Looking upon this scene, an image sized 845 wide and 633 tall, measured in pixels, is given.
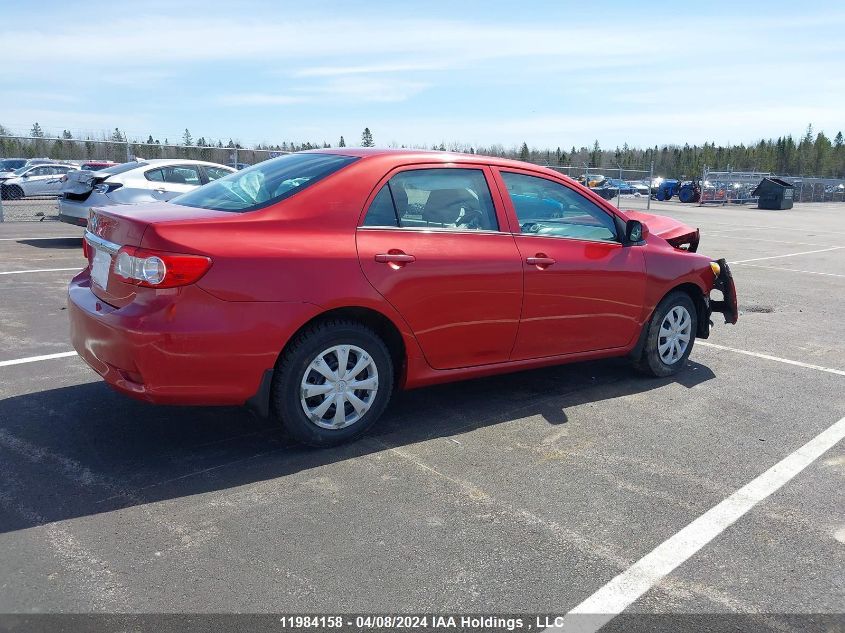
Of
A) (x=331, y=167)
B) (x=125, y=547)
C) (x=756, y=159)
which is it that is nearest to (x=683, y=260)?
(x=331, y=167)

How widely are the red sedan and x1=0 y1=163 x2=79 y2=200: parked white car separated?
2245cm

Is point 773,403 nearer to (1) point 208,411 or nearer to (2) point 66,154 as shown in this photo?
(1) point 208,411

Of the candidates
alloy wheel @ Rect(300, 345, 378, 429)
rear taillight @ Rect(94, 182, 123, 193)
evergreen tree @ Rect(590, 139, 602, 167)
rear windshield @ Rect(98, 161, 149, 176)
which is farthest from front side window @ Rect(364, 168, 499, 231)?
evergreen tree @ Rect(590, 139, 602, 167)

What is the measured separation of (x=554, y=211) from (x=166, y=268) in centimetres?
273

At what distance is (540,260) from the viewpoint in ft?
16.2

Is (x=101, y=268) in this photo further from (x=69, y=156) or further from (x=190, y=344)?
(x=69, y=156)

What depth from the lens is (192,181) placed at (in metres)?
13.0

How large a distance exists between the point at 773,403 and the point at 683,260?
50.1 inches

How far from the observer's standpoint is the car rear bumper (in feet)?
12.1

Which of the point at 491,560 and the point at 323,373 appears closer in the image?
the point at 491,560

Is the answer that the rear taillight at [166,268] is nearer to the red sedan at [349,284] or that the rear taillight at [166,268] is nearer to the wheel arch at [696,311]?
the red sedan at [349,284]

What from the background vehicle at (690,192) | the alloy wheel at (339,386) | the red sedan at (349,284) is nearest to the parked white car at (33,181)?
the red sedan at (349,284)

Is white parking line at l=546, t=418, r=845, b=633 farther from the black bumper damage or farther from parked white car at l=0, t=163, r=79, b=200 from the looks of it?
parked white car at l=0, t=163, r=79, b=200

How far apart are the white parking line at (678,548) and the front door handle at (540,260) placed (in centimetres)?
182
